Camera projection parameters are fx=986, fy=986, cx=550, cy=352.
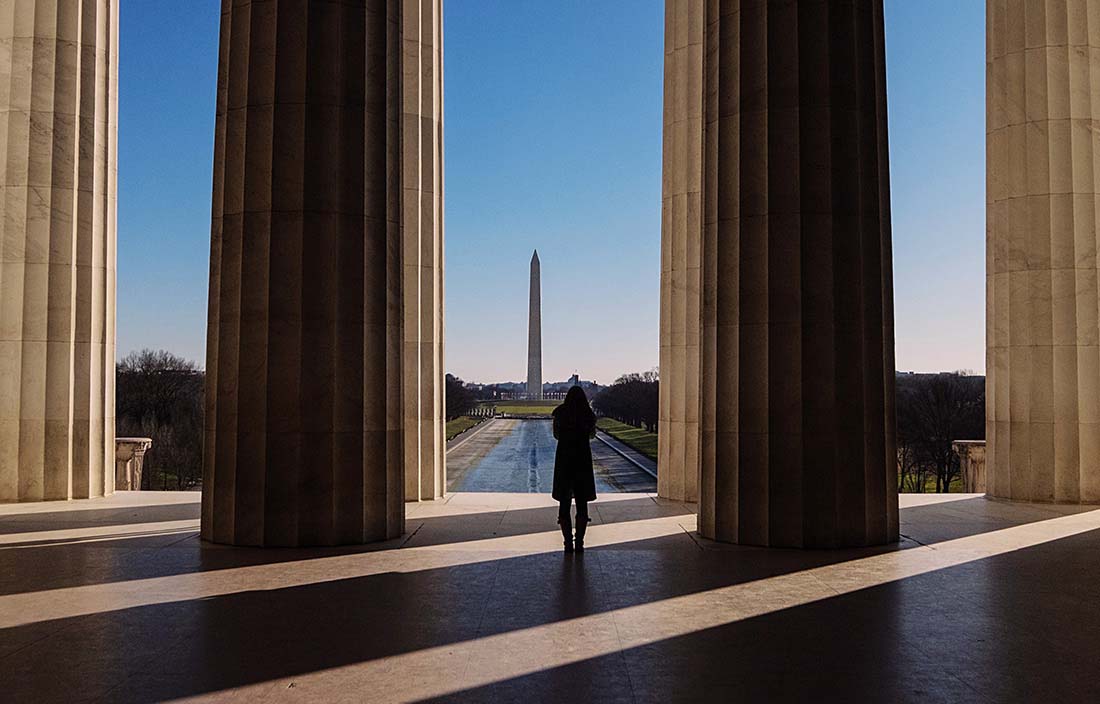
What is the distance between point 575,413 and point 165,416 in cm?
9088

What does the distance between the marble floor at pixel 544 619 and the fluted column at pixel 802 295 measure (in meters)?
1.39

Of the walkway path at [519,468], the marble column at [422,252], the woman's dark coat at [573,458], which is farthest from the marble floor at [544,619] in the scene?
the walkway path at [519,468]

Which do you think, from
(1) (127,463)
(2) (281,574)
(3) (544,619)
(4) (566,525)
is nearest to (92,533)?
(2) (281,574)

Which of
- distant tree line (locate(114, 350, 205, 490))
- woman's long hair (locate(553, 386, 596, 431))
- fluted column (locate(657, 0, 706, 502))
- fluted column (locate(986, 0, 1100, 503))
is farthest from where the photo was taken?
distant tree line (locate(114, 350, 205, 490))

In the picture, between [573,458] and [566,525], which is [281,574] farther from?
[573,458]

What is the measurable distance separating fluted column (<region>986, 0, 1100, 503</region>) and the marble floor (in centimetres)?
786

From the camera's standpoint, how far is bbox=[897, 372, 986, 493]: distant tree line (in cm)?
9706

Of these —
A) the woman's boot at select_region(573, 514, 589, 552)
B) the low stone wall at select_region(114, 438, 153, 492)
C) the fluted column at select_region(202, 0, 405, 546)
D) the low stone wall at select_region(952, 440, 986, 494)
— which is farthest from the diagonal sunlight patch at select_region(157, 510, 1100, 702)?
the low stone wall at select_region(114, 438, 153, 492)

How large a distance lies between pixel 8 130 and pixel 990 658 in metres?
29.5

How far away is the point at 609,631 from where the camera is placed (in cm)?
1313

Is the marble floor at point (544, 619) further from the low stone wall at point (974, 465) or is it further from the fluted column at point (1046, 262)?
the low stone wall at point (974, 465)

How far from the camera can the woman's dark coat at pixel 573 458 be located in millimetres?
19672

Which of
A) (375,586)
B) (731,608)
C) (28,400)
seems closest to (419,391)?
(28,400)

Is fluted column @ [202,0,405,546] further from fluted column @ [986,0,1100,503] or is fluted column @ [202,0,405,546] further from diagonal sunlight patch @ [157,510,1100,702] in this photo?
fluted column @ [986,0,1100,503]
